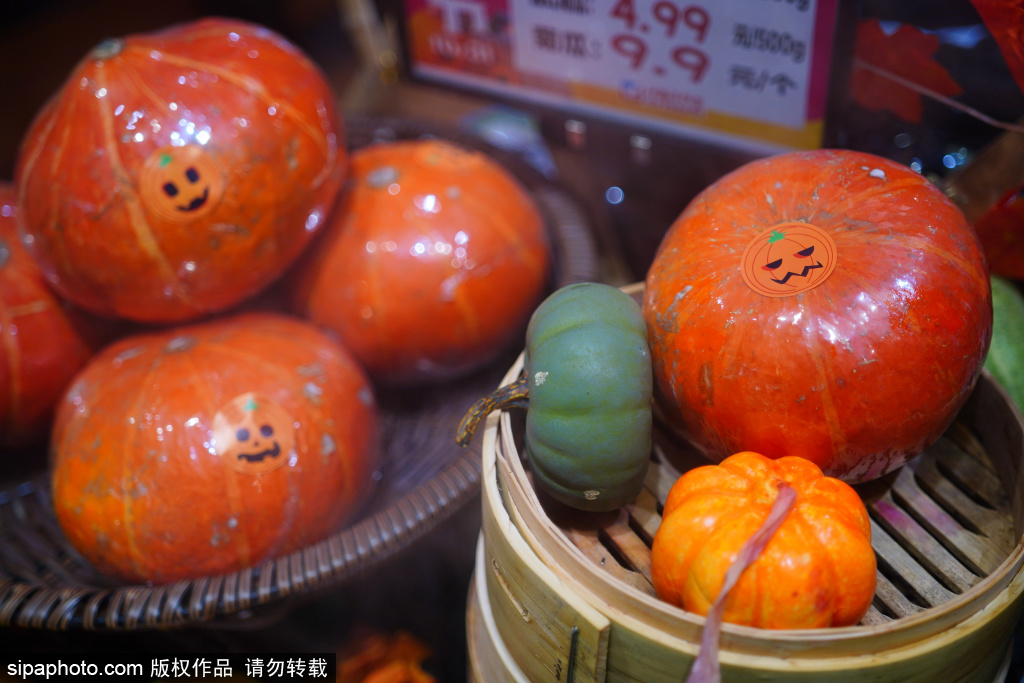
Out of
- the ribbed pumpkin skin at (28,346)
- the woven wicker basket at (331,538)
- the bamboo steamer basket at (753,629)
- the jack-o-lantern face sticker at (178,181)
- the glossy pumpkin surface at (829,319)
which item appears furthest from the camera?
the ribbed pumpkin skin at (28,346)

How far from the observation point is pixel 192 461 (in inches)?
50.2

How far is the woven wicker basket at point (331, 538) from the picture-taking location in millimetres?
1196

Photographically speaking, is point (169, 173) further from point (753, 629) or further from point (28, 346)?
point (753, 629)

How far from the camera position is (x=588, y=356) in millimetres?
961

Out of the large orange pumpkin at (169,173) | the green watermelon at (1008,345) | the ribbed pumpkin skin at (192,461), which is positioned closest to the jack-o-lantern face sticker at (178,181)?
the large orange pumpkin at (169,173)

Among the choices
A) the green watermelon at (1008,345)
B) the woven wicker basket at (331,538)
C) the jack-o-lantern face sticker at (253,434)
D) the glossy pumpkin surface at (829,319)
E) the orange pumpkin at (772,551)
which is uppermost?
the glossy pumpkin surface at (829,319)

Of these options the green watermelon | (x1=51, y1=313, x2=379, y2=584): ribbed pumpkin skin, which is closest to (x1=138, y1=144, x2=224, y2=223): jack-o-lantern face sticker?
(x1=51, y1=313, x2=379, y2=584): ribbed pumpkin skin

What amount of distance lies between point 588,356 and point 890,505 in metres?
0.56

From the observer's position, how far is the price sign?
1.37 metres

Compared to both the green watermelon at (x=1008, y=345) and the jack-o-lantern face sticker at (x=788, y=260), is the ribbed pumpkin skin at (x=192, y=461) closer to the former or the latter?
the jack-o-lantern face sticker at (x=788, y=260)

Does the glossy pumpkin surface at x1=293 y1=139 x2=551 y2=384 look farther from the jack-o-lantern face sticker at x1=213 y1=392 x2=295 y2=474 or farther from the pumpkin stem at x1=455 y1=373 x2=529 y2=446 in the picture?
the pumpkin stem at x1=455 y1=373 x2=529 y2=446

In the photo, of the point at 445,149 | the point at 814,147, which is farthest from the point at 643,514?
the point at 445,149

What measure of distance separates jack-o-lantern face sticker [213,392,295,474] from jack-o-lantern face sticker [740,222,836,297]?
880mm

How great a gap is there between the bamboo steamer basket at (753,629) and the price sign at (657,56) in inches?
26.8
